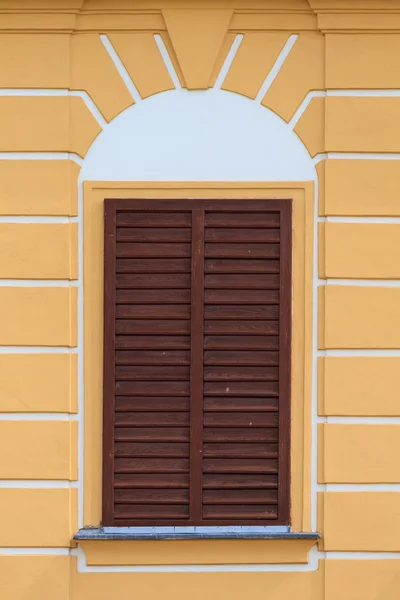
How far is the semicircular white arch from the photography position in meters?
4.60

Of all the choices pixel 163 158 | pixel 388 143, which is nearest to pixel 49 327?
pixel 163 158

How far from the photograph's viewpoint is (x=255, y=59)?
4586 millimetres

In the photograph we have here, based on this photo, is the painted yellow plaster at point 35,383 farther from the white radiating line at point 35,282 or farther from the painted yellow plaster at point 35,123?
the painted yellow plaster at point 35,123

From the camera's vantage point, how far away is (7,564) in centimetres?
452

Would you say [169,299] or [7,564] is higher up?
[169,299]

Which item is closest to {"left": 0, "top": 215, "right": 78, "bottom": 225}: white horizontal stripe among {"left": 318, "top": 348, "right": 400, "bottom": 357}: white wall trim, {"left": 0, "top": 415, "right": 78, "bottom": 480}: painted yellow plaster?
{"left": 0, "top": 415, "right": 78, "bottom": 480}: painted yellow plaster

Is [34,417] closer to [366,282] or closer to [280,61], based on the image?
[366,282]

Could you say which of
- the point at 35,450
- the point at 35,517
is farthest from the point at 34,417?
the point at 35,517

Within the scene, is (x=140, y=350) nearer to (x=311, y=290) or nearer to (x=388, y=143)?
(x=311, y=290)

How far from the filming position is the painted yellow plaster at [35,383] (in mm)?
4520

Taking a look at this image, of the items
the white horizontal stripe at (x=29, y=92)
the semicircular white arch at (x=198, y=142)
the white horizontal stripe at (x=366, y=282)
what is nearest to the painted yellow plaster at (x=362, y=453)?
the white horizontal stripe at (x=366, y=282)

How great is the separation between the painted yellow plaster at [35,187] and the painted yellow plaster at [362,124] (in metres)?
1.55

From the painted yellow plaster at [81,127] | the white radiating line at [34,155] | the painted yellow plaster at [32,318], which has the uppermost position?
the painted yellow plaster at [81,127]

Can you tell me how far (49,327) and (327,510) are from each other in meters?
1.92
